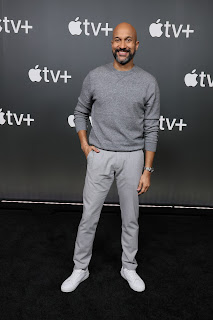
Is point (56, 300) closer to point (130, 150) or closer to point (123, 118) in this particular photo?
point (130, 150)

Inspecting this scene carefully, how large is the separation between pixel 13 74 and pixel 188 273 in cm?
208

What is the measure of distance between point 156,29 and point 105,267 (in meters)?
1.88

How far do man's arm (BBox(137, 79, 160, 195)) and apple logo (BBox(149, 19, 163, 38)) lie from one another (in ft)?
3.63

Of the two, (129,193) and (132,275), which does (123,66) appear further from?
(132,275)

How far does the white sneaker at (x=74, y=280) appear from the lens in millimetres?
1801

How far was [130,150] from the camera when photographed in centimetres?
170

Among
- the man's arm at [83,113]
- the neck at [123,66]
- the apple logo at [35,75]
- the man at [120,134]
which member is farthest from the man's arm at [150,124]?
the apple logo at [35,75]

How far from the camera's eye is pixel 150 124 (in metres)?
1.72

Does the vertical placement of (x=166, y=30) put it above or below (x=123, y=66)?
above

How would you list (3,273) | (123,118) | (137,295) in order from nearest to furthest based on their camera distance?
1. (123,118)
2. (137,295)
3. (3,273)

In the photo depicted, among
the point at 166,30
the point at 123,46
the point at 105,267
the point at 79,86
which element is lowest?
the point at 105,267

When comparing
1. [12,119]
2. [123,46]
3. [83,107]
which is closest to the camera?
[123,46]

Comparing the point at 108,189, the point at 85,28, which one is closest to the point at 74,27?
the point at 85,28

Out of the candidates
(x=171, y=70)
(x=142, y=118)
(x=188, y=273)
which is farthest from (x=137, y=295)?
(x=171, y=70)
